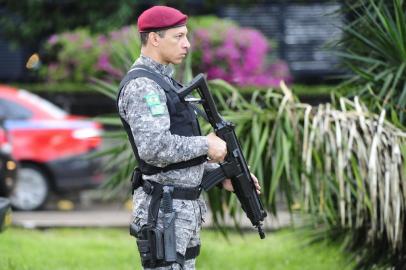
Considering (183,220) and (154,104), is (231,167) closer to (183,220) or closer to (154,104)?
(183,220)

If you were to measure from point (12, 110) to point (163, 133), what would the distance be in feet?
33.0

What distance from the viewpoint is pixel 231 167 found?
18.4 feet

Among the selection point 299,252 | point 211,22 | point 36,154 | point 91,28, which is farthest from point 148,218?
point 91,28

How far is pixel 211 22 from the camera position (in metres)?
17.3

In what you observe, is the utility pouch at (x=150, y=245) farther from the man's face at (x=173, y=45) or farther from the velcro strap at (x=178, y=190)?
the man's face at (x=173, y=45)

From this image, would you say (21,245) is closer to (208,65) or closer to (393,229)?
(393,229)

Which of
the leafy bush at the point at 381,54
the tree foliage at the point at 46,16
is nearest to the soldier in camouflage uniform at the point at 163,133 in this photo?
the leafy bush at the point at 381,54

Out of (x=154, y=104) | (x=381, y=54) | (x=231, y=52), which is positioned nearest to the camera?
(x=154, y=104)

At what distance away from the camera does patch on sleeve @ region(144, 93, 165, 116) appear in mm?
5230

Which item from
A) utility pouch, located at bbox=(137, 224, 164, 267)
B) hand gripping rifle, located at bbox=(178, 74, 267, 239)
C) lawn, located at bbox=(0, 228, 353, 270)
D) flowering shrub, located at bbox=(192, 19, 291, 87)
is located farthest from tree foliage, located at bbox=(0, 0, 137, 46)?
utility pouch, located at bbox=(137, 224, 164, 267)

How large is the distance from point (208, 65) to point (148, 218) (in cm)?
1062

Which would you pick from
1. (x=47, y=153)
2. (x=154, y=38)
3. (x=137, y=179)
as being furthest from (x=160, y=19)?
(x=47, y=153)

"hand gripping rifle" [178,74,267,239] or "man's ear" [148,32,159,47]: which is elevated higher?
"man's ear" [148,32,159,47]

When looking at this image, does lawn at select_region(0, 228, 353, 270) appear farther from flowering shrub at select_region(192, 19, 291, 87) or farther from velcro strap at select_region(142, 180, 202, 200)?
flowering shrub at select_region(192, 19, 291, 87)
